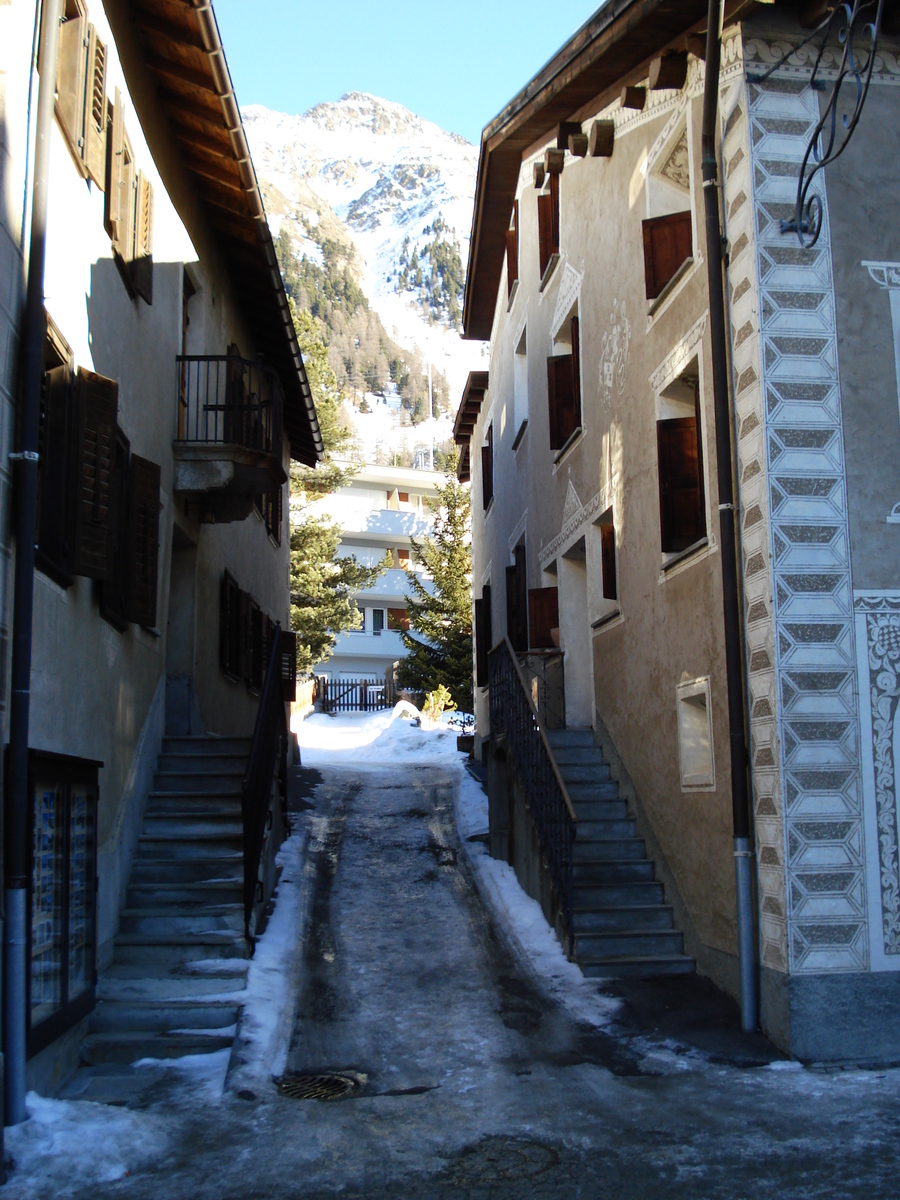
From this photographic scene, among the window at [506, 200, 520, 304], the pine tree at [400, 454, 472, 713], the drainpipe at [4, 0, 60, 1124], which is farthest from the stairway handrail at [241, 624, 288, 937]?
the pine tree at [400, 454, 472, 713]

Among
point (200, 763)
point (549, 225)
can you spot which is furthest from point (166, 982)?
point (549, 225)

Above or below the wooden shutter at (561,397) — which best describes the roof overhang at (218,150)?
above

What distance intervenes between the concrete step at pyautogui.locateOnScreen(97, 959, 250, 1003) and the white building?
36329 millimetres

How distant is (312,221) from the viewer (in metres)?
178

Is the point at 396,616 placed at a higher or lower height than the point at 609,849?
higher

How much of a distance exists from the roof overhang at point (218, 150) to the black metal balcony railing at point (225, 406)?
156 cm

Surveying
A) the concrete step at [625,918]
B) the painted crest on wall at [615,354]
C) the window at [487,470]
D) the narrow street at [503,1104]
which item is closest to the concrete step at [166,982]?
the narrow street at [503,1104]

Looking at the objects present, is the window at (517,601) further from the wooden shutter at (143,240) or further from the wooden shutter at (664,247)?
the wooden shutter at (143,240)

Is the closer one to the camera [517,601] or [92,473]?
[92,473]

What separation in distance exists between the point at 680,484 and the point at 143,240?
5.13m

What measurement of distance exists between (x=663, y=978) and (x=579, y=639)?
555 centimetres

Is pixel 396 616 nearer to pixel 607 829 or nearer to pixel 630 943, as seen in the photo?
pixel 607 829

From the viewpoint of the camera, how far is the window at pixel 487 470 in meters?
21.2

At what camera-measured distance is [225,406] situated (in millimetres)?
11758
